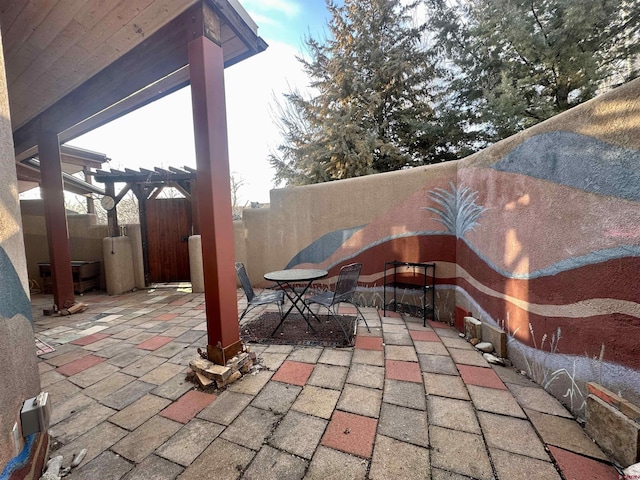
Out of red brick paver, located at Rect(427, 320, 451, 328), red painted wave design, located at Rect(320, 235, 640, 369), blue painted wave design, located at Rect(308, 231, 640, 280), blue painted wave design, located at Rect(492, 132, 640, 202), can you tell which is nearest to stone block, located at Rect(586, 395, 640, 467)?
red painted wave design, located at Rect(320, 235, 640, 369)

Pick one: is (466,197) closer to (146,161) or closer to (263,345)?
(263,345)

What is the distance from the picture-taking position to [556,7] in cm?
435

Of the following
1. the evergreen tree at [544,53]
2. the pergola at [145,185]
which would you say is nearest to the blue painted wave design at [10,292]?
the pergola at [145,185]

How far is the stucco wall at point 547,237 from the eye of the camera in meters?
1.38

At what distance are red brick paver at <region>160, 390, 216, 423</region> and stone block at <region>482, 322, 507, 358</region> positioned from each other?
2430 millimetres

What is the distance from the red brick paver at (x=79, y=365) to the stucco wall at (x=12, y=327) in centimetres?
120

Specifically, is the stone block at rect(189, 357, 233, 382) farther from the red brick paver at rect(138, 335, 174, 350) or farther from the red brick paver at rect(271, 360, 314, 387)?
the red brick paver at rect(138, 335, 174, 350)

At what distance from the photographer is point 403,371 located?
7.18ft

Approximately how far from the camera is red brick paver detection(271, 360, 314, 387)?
208cm

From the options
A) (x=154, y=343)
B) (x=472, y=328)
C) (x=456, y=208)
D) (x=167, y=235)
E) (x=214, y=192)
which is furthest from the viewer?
(x=167, y=235)

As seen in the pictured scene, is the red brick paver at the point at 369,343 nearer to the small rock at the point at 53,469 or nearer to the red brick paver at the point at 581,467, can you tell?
the red brick paver at the point at 581,467

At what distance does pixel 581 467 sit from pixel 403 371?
42.7 inches

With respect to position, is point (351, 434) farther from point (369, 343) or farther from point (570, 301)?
point (570, 301)

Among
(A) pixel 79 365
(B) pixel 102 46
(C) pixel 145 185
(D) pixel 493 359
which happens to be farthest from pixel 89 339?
(D) pixel 493 359
